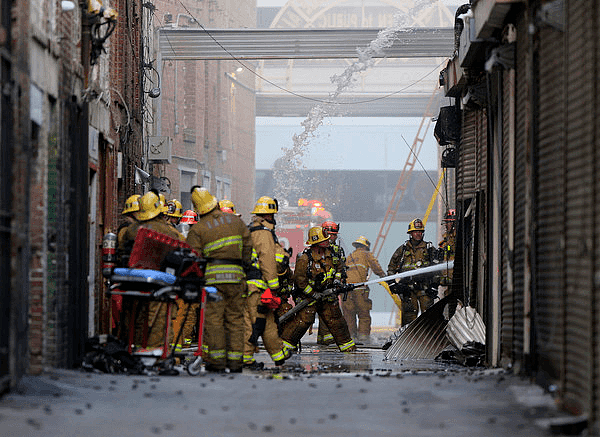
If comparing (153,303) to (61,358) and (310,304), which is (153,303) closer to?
(61,358)

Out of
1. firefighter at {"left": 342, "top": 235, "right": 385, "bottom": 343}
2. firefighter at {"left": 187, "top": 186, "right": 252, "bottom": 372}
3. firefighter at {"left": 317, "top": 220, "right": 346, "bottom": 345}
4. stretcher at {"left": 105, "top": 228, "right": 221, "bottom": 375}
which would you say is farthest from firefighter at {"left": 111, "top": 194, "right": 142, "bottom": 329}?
firefighter at {"left": 342, "top": 235, "right": 385, "bottom": 343}

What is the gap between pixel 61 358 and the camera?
31.4 feet

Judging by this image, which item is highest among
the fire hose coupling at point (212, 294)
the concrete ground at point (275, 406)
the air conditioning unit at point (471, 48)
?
the air conditioning unit at point (471, 48)

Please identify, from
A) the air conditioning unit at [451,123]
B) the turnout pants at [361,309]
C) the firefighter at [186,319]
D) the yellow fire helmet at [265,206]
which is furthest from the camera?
the turnout pants at [361,309]

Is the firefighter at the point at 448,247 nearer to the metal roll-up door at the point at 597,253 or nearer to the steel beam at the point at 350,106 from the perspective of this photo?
the metal roll-up door at the point at 597,253

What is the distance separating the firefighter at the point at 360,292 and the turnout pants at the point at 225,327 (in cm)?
979

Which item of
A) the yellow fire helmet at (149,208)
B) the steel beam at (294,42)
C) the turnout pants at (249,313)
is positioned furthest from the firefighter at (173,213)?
the steel beam at (294,42)

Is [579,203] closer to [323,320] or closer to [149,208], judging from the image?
[149,208]

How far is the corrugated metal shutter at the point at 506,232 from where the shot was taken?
31.9 feet

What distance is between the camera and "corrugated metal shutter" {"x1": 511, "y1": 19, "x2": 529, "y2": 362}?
8.98 metres

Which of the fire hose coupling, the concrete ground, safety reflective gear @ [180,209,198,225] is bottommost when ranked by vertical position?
the concrete ground

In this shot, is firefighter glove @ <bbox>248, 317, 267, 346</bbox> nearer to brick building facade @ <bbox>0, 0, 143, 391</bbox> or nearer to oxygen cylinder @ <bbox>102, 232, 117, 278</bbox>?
brick building facade @ <bbox>0, 0, 143, 391</bbox>

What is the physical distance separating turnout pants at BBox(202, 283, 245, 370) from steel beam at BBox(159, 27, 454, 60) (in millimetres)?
12502

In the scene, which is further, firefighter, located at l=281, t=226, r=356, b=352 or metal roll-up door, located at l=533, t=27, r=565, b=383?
firefighter, located at l=281, t=226, r=356, b=352
